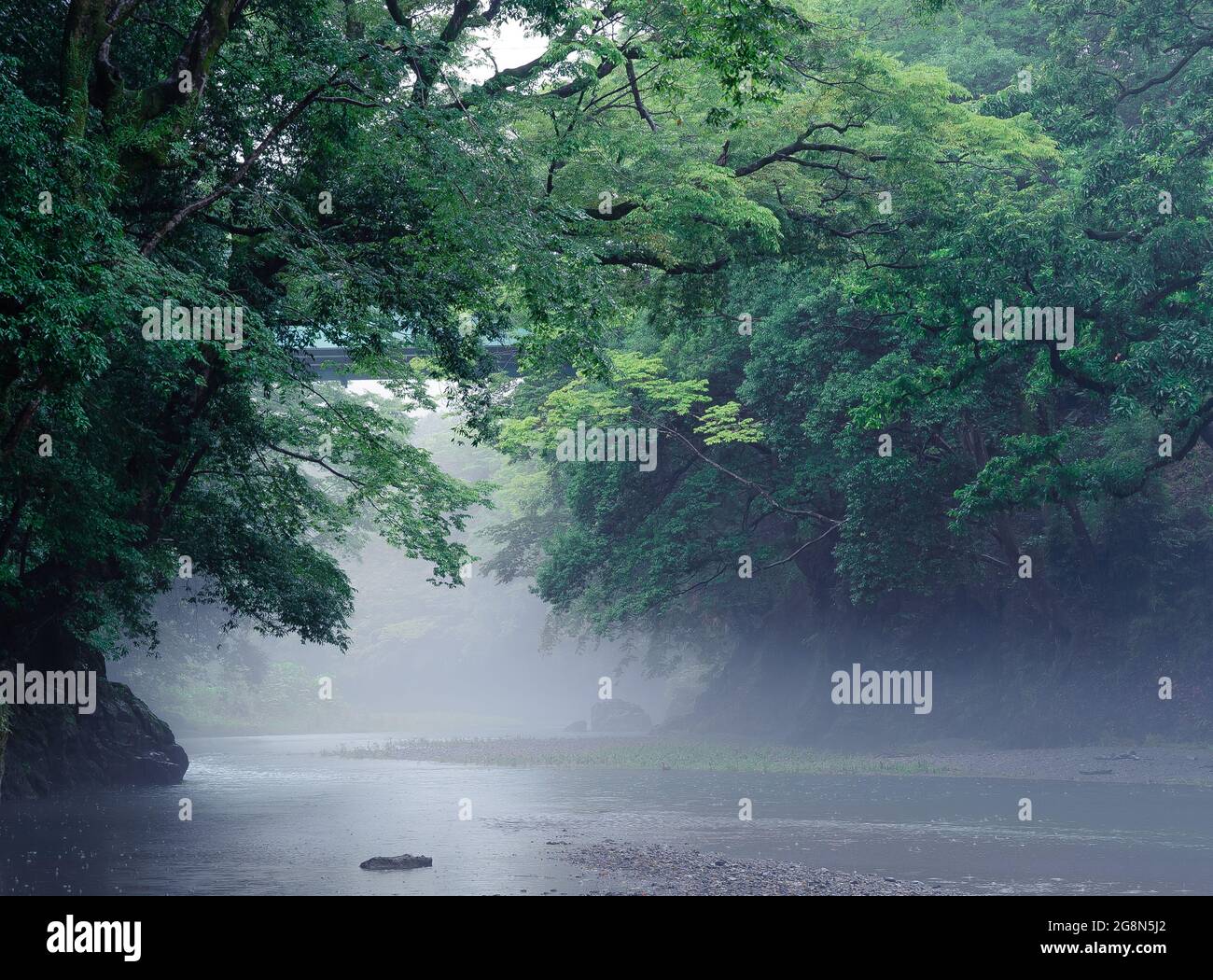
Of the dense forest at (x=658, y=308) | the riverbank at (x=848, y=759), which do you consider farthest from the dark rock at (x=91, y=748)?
the riverbank at (x=848, y=759)

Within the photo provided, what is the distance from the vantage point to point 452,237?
1444cm

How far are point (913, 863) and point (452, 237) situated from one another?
9.95 m

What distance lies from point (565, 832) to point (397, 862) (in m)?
4.30

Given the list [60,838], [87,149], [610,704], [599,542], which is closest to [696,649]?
[610,704]

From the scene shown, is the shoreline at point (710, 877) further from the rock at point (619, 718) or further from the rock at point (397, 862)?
the rock at point (619, 718)

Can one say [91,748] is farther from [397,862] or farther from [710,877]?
[710,877]

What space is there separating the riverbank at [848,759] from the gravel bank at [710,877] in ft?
48.5

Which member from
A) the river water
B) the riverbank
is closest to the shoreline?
the river water

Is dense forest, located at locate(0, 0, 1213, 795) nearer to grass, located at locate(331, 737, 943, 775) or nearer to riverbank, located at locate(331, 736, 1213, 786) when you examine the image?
riverbank, located at locate(331, 736, 1213, 786)

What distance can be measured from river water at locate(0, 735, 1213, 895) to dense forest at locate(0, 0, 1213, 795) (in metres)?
3.93

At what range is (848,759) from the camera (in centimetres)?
3325

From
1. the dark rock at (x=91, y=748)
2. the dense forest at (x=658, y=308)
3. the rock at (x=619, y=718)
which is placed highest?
the dense forest at (x=658, y=308)

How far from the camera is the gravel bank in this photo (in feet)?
40.0

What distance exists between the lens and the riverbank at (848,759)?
1044 inches
